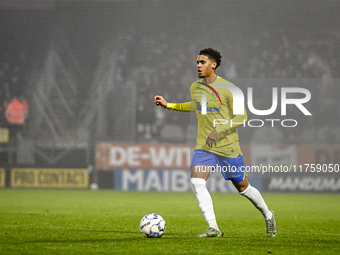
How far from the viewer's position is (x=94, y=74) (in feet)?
58.6

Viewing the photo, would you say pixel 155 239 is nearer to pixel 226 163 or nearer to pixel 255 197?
pixel 226 163

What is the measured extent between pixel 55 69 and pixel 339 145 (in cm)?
975

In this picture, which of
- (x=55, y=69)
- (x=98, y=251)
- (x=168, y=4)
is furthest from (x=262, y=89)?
(x=98, y=251)

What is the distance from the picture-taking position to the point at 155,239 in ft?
15.9

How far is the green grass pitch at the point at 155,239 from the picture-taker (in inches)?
167

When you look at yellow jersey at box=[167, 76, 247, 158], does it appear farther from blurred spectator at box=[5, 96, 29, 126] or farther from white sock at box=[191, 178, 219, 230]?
blurred spectator at box=[5, 96, 29, 126]

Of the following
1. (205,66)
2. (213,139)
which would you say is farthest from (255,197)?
(205,66)

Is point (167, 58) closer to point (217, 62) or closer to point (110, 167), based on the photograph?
point (110, 167)

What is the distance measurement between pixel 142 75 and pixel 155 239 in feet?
43.9

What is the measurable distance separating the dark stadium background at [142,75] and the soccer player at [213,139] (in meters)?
9.61

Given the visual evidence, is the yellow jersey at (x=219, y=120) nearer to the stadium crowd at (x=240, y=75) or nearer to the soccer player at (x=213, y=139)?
the soccer player at (x=213, y=139)

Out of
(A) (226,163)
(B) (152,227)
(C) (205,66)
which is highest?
(C) (205,66)

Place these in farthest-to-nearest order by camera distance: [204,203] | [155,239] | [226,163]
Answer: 1. [226,163]
2. [204,203]
3. [155,239]

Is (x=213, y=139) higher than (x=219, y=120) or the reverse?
the reverse
